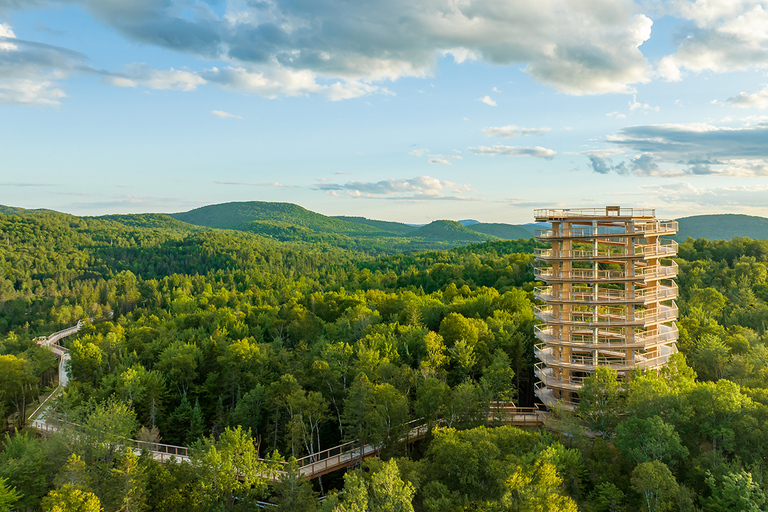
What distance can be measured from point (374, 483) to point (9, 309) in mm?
163926

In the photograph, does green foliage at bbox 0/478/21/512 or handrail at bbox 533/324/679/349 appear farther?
handrail at bbox 533/324/679/349

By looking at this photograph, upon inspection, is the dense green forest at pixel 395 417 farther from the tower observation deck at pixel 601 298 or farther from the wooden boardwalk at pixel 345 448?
the tower observation deck at pixel 601 298

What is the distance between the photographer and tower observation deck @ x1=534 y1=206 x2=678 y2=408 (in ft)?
143

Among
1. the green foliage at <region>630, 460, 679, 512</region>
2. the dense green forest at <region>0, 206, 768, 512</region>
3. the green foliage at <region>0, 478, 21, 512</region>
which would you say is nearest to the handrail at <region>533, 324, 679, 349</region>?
the dense green forest at <region>0, 206, 768, 512</region>

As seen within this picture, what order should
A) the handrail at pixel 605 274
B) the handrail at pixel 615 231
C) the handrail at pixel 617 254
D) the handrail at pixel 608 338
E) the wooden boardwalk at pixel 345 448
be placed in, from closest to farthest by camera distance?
the wooden boardwalk at pixel 345 448 < the handrail at pixel 615 231 < the handrail at pixel 617 254 < the handrail at pixel 605 274 < the handrail at pixel 608 338

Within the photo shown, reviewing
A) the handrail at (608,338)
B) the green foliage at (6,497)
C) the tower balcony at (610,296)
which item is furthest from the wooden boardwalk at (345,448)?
the tower balcony at (610,296)

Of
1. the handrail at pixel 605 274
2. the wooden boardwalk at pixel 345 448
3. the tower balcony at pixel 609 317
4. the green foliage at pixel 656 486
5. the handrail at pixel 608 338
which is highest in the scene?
the handrail at pixel 605 274

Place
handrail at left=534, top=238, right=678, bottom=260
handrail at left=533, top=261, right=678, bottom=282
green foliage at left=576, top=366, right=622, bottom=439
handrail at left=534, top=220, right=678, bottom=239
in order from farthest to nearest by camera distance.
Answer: handrail at left=533, top=261, right=678, bottom=282 → handrail at left=534, top=238, right=678, bottom=260 → handrail at left=534, top=220, right=678, bottom=239 → green foliage at left=576, top=366, right=622, bottom=439

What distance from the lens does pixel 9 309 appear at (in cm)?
14638

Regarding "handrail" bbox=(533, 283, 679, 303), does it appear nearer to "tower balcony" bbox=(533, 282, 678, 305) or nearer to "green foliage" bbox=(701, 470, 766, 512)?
"tower balcony" bbox=(533, 282, 678, 305)

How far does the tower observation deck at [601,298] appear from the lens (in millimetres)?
43656

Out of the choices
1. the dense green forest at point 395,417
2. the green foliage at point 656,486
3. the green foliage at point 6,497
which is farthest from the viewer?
the green foliage at point 6,497

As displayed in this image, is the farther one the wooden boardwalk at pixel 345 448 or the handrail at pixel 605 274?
the handrail at pixel 605 274

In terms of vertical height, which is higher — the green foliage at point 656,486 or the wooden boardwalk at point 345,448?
the green foliage at point 656,486
